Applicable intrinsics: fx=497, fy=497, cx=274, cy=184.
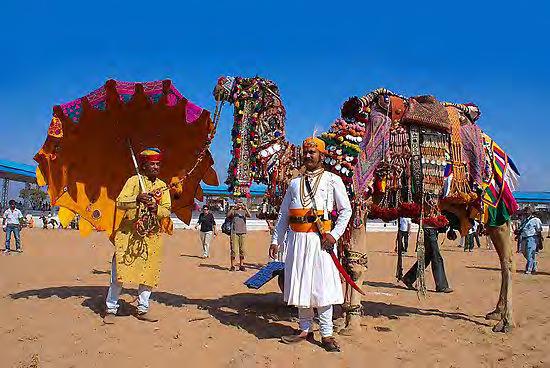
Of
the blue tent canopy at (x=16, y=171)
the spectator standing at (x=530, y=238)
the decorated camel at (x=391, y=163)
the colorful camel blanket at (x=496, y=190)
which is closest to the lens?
the decorated camel at (x=391, y=163)

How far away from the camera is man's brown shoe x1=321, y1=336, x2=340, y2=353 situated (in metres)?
4.95

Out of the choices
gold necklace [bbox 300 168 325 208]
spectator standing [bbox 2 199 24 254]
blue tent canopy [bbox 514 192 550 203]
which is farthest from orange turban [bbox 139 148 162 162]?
blue tent canopy [bbox 514 192 550 203]

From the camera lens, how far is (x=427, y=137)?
607 cm

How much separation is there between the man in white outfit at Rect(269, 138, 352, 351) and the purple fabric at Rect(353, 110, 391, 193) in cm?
55

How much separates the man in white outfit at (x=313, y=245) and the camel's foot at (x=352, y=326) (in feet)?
1.83

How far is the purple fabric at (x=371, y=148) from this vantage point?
5695 mm

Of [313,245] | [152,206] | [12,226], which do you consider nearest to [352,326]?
[313,245]

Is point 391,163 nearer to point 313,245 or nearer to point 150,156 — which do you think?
point 313,245

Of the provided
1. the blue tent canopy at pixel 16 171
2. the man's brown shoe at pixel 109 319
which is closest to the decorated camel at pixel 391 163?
the man's brown shoe at pixel 109 319

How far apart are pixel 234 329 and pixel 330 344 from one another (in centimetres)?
129

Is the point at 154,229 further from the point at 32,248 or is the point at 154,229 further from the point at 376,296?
the point at 32,248

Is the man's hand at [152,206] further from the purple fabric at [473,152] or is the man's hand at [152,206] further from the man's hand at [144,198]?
the purple fabric at [473,152]

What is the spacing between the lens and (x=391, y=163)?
232 inches

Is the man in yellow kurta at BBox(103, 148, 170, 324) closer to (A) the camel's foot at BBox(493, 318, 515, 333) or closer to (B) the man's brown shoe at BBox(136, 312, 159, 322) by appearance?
(B) the man's brown shoe at BBox(136, 312, 159, 322)
